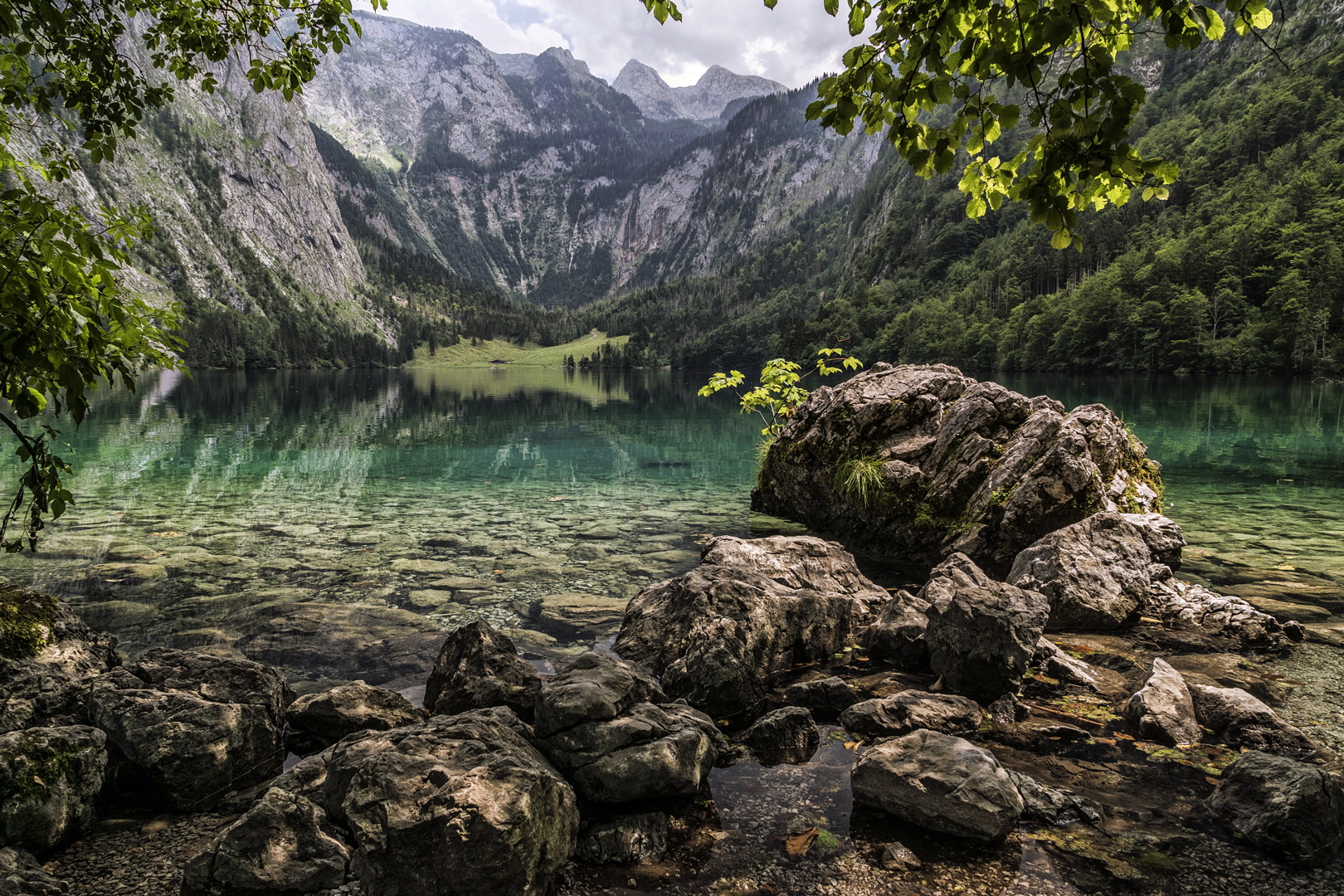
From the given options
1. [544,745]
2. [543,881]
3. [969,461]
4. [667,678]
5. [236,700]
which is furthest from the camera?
[969,461]

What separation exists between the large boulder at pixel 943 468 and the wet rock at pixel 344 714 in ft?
35.0

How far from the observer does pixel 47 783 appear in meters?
4.97

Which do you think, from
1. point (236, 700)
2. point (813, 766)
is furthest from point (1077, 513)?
point (236, 700)

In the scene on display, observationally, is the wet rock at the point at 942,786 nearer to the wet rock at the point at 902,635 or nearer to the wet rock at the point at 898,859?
the wet rock at the point at 898,859

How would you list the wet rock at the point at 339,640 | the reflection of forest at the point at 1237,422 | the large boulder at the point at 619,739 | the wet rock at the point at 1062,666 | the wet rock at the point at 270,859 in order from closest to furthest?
the wet rock at the point at 270,859, the large boulder at the point at 619,739, the wet rock at the point at 1062,666, the wet rock at the point at 339,640, the reflection of forest at the point at 1237,422

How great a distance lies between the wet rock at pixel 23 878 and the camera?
4086mm

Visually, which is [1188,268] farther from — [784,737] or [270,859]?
[270,859]

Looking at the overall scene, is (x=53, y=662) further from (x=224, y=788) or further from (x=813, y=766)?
(x=813, y=766)

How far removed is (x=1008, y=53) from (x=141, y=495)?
26.2 meters

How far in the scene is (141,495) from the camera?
2075 cm

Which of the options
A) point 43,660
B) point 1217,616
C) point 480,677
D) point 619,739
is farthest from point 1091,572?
point 43,660

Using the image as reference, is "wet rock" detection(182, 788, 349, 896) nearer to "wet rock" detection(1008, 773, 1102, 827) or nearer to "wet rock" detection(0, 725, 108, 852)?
"wet rock" detection(0, 725, 108, 852)

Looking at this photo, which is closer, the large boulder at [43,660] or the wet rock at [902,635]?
the large boulder at [43,660]

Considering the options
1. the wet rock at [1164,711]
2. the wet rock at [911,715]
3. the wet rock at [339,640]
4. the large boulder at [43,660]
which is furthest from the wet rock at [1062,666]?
the large boulder at [43,660]
